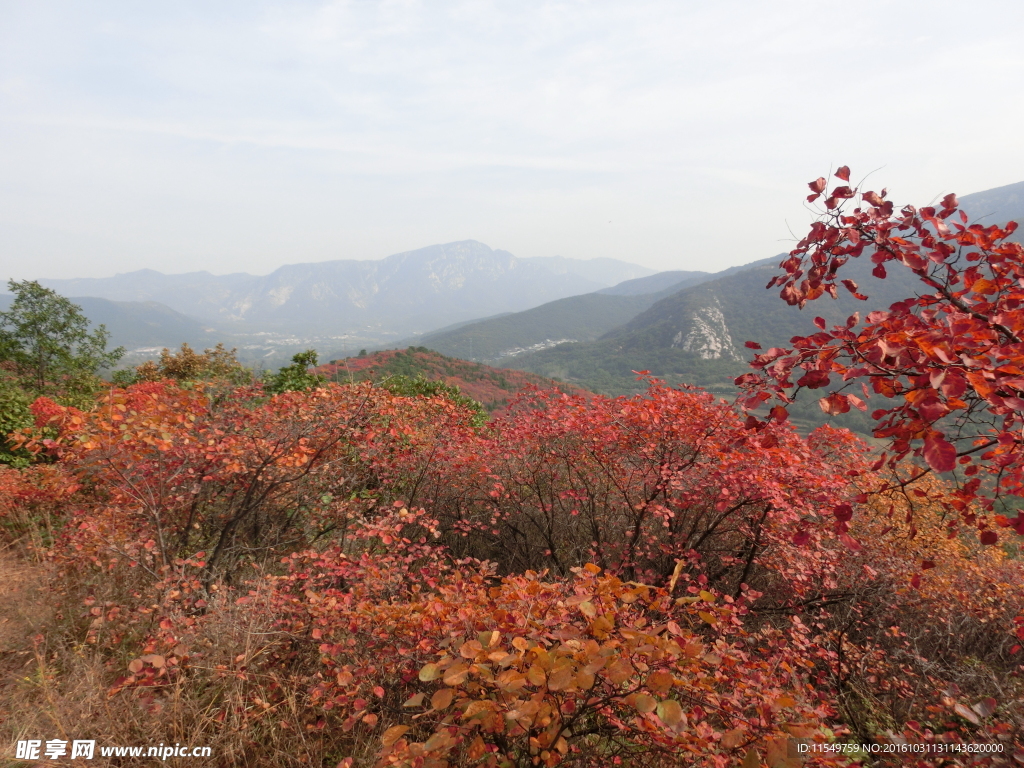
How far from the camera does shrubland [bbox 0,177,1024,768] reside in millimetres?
2299

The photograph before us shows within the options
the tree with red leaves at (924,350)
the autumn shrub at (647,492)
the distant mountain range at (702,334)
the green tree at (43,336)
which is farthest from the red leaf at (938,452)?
the distant mountain range at (702,334)

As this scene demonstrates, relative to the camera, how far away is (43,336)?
21703 millimetres

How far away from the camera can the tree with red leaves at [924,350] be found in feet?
6.15

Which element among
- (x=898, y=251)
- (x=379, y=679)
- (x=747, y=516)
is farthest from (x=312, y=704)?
(x=747, y=516)

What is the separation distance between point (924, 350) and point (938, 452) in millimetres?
437

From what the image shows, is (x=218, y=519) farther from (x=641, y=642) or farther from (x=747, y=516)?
(x=747, y=516)

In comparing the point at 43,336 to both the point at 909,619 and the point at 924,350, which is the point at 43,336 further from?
the point at 909,619

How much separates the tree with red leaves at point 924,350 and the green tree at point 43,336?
26981 mm

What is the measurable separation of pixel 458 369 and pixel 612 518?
59.0 metres

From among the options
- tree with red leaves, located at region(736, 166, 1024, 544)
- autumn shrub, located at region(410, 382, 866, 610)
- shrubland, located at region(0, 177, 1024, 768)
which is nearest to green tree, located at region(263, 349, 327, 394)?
shrubland, located at region(0, 177, 1024, 768)

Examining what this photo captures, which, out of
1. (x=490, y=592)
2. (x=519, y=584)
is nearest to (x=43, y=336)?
(x=490, y=592)

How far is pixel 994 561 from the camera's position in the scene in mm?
8227

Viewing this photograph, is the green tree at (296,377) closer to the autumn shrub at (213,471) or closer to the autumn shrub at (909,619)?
the autumn shrub at (213,471)

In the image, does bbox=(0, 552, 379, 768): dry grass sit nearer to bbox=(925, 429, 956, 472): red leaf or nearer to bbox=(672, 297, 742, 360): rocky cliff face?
bbox=(925, 429, 956, 472): red leaf
